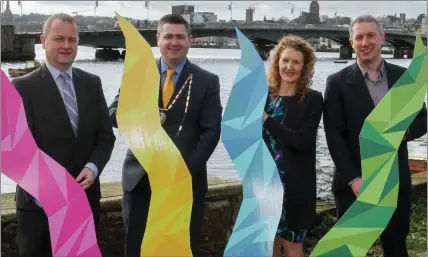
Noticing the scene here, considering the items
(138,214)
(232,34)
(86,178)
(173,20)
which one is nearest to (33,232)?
(86,178)

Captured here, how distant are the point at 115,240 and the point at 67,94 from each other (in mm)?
1389

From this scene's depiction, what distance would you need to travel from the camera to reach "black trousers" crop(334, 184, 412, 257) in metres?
3.45

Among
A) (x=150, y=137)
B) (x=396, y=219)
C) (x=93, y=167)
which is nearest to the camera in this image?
(x=150, y=137)

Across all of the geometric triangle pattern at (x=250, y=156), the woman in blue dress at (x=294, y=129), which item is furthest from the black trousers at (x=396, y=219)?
the geometric triangle pattern at (x=250, y=156)

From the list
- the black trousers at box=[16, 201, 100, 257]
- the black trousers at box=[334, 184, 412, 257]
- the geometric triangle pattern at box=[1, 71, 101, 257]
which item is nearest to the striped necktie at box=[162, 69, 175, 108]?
the geometric triangle pattern at box=[1, 71, 101, 257]

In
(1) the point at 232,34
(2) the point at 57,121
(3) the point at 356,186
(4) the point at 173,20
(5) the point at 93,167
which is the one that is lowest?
(1) the point at 232,34

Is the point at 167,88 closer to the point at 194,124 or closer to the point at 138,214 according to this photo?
the point at 194,124

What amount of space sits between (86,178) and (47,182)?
29cm

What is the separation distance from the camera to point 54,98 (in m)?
3.05

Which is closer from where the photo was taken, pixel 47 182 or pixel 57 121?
pixel 47 182

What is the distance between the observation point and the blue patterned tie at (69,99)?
3098 mm

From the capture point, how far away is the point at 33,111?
119 inches

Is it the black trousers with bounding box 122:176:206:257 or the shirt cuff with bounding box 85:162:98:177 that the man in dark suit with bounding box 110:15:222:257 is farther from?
the shirt cuff with bounding box 85:162:98:177

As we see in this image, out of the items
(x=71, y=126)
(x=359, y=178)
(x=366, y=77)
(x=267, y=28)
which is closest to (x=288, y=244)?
(x=359, y=178)
